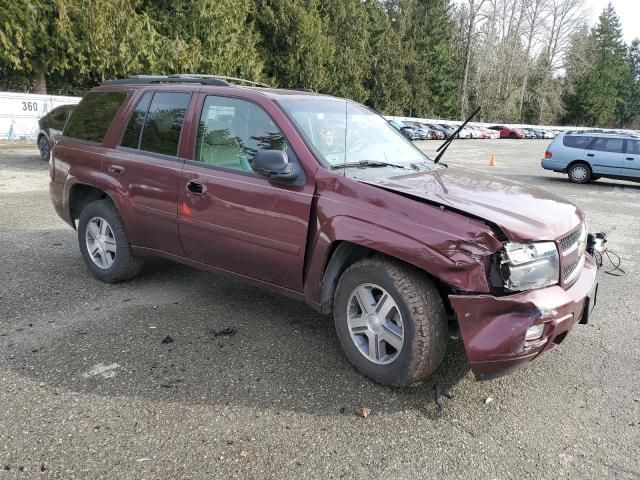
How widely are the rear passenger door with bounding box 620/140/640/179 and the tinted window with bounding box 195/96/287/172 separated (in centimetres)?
1497

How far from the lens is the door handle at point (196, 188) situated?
4.02 m

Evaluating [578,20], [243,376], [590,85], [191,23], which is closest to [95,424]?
[243,376]

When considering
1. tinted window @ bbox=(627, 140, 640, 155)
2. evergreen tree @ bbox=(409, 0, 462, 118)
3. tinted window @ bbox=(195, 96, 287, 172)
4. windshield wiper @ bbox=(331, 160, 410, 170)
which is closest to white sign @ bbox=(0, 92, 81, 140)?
tinted window @ bbox=(195, 96, 287, 172)

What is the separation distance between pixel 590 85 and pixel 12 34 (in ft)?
259

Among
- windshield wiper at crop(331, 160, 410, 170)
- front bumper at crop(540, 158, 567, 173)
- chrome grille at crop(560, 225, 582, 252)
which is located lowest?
front bumper at crop(540, 158, 567, 173)

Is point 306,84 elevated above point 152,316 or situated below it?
above

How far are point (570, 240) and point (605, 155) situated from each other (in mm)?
14503

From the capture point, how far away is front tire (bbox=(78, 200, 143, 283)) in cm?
478

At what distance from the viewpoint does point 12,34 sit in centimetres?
1984

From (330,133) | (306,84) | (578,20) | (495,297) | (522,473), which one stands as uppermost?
(578,20)

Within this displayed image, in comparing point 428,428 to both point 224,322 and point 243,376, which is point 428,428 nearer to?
point 243,376

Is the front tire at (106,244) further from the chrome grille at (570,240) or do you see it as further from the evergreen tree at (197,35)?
the evergreen tree at (197,35)

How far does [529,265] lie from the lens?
115 inches

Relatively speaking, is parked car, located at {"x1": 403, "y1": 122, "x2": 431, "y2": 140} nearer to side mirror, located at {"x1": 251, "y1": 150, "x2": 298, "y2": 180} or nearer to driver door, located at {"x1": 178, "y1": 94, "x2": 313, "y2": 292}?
driver door, located at {"x1": 178, "y1": 94, "x2": 313, "y2": 292}
